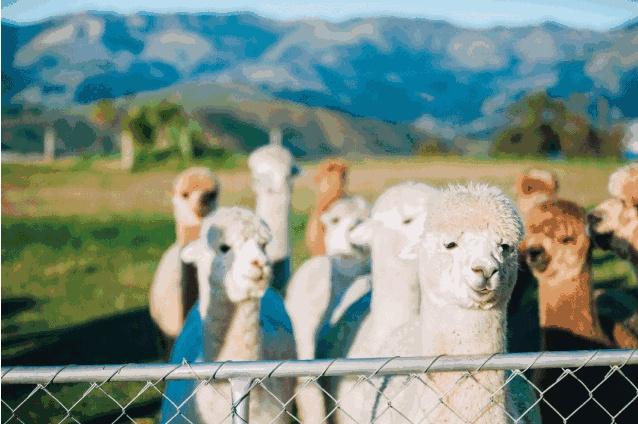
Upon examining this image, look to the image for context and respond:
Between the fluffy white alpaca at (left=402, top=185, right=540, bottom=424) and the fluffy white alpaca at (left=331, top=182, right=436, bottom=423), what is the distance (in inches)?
48.5

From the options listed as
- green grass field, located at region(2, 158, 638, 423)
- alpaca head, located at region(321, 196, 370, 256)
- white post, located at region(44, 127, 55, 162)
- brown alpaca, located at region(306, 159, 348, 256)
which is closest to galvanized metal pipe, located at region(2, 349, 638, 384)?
green grass field, located at region(2, 158, 638, 423)

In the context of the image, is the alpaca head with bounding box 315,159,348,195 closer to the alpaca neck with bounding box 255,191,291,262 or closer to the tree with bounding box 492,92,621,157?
the alpaca neck with bounding box 255,191,291,262

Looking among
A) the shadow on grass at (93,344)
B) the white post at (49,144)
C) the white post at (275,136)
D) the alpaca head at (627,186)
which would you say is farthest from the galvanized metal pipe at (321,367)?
the white post at (275,136)

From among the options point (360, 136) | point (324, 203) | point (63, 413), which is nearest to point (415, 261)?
point (63, 413)

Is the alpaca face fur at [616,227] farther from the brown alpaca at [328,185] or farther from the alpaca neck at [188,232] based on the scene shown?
the brown alpaca at [328,185]

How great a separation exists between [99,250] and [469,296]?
1169 centimetres

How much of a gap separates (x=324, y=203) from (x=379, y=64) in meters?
32.7

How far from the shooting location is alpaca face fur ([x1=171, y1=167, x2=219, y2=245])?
6.20 m

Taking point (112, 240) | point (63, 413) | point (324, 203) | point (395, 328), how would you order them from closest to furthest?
point (395, 328)
point (63, 413)
point (324, 203)
point (112, 240)

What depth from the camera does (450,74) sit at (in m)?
38.8

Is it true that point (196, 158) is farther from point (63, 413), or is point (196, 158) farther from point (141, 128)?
point (63, 413)

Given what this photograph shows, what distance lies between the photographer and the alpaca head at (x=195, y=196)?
244 inches

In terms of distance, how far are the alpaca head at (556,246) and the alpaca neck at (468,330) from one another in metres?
1.36

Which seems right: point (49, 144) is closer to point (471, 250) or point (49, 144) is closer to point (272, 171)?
point (272, 171)
